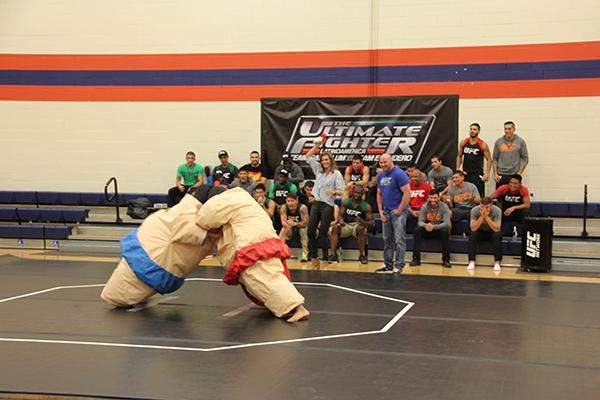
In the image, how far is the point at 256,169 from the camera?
502 inches

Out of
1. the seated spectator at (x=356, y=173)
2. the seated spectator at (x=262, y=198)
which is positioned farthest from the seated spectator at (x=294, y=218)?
the seated spectator at (x=356, y=173)

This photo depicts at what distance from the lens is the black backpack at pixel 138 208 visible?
12680mm

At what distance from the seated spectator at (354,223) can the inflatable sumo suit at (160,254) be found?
451cm

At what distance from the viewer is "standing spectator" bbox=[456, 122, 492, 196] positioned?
11.7m

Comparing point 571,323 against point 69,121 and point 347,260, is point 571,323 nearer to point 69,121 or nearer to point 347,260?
point 347,260

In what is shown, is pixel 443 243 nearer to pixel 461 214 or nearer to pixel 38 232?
pixel 461 214

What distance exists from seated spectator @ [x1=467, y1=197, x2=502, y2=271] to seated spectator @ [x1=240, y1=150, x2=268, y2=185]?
3865 millimetres

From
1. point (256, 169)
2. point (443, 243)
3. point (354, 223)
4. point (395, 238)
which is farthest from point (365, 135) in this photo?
point (395, 238)

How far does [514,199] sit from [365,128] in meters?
2.94

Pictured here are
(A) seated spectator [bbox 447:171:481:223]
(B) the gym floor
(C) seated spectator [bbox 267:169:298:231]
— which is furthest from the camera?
(C) seated spectator [bbox 267:169:298:231]

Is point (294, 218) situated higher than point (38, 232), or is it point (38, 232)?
point (294, 218)

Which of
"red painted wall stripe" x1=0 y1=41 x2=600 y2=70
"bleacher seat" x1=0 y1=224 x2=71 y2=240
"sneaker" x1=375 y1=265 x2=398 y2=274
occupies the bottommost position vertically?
"sneaker" x1=375 y1=265 x2=398 y2=274

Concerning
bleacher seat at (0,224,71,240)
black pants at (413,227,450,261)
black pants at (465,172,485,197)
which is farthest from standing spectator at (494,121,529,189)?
bleacher seat at (0,224,71,240)

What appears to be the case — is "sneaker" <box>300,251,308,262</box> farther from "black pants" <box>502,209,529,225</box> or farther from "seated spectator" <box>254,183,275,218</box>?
"black pants" <box>502,209,529,225</box>
